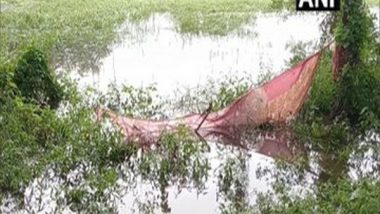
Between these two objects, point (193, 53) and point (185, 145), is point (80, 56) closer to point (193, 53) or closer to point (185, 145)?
point (193, 53)

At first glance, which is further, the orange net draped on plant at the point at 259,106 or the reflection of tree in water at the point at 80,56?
the reflection of tree in water at the point at 80,56

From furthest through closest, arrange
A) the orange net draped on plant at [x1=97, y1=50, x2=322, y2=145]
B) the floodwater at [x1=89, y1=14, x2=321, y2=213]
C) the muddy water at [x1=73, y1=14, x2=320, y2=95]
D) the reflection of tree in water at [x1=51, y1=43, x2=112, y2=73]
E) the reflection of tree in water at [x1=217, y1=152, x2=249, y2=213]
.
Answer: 1. the reflection of tree in water at [x1=51, y1=43, x2=112, y2=73]
2. the muddy water at [x1=73, y1=14, x2=320, y2=95]
3. the floodwater at [x1=89, y1=14, x2=321, y2=213]
4. the orange net draped on plant at [x1=97, y1=50, x2=322, y2=145]
5. the reflection of tree in water at [x1=217, y1=152, x2=249, y2=213]

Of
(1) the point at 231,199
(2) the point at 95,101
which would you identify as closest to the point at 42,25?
(2) the point at 95,101

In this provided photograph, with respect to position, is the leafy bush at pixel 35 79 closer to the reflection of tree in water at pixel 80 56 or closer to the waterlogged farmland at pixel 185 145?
the waterlogged farmland at pixel 185 145

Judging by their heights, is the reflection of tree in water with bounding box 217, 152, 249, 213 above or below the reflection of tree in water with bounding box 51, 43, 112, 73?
below

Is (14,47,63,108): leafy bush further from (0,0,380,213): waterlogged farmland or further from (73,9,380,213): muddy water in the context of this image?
(73,9,380,213): muddy water

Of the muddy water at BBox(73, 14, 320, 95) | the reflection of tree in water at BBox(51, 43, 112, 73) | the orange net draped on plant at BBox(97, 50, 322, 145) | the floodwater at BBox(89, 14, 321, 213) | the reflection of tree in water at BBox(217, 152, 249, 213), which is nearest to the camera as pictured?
the reflection of tree in water at BBox(217, 152, 249, 213)

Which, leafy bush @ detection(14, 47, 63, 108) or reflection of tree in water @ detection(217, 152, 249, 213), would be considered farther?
leafy bush @ detection(14, 47, 63, 108)

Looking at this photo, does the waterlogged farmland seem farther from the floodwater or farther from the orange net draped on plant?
the orange net draped on plant

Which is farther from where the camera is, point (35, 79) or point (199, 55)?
point (199, 55)

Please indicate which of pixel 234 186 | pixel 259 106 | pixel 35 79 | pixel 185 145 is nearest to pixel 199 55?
pixel 35 79

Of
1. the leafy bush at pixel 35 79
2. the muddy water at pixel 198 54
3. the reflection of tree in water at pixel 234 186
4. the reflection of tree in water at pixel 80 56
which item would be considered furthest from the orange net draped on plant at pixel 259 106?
the reflection of tree in water at pixel 80 56

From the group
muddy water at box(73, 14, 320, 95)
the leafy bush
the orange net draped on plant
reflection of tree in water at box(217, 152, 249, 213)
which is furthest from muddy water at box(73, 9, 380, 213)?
the leafy bush

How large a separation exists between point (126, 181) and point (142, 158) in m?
0.37
